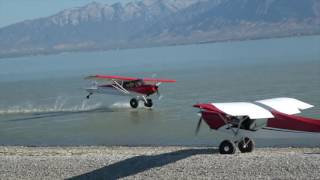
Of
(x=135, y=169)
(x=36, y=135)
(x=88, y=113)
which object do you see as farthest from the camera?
(x=88, y=113)

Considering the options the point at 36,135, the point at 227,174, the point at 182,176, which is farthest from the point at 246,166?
the point at 36,135

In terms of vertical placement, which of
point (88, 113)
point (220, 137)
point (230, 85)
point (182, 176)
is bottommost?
point (182, 176)

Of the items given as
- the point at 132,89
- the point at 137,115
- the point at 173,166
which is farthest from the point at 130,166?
the point at 132,89

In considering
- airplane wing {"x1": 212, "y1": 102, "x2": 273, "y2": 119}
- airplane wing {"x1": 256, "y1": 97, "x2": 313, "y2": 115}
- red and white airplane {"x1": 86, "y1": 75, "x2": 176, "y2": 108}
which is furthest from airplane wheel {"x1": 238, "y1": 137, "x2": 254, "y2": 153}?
red and white airplane {"x1": 86, "y1": 75, "x2": 176, "y2": 108}

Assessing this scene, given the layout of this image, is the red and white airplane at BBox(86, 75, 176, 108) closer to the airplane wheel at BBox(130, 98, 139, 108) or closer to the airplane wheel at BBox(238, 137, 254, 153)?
the airplane wheel at BBox(130, 98, 139, 108)

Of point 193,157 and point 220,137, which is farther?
point 220,137

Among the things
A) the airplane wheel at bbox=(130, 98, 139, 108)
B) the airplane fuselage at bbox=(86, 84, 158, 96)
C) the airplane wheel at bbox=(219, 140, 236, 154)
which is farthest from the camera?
the airplane wheel at bbox=(130, 98, 139, 108)

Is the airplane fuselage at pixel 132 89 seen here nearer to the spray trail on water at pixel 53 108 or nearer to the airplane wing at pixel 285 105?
the spray trail on water at pixel 53 108

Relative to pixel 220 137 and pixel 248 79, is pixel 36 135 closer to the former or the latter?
pixel 220 137

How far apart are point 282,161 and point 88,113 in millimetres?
19283

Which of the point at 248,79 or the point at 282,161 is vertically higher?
the point at 248,79

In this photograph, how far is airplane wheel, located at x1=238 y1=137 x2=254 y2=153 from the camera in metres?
15.6

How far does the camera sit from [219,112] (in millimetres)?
14703

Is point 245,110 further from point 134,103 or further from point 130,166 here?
point 134,103
